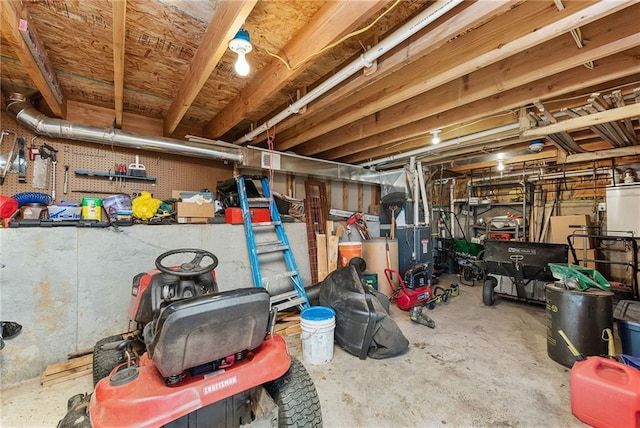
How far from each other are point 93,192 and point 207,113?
1.51m

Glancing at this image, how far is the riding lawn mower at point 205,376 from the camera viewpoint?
0.96 meters

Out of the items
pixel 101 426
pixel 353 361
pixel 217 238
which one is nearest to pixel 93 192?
pixel 217 238

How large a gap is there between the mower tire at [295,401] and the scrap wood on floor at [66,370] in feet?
5.80

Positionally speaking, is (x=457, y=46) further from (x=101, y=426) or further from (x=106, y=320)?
(x=106, y=320)

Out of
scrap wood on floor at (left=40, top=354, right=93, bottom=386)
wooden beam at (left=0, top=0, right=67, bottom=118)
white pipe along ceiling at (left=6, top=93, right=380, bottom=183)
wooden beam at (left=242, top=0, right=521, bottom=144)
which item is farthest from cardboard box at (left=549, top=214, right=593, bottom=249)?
wooden beam at (left=0, top=0, right=67, bottom=118)

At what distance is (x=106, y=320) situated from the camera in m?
2.40

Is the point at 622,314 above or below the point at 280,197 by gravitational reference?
below

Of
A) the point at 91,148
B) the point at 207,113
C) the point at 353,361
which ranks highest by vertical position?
the point at 207,113

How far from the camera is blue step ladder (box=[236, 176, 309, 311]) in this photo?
299 centimetres

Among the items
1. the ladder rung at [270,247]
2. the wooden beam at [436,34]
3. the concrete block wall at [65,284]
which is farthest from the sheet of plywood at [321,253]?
the wooden beam at [436,34]

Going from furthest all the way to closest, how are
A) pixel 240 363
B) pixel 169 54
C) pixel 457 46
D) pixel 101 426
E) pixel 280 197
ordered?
pixel 280 197, pixel 169 54, pixel 457 46, pixel 240 363, pixel 101 426

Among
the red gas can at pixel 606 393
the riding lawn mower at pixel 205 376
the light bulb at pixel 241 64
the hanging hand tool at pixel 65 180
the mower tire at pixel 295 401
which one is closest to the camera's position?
the riding lawn mower at pixel 205 376

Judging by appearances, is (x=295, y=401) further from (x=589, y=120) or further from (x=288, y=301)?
(x=589, y=120)

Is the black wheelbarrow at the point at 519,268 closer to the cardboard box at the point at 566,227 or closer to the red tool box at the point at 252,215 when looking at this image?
the cardboard box at the point at 566,227
